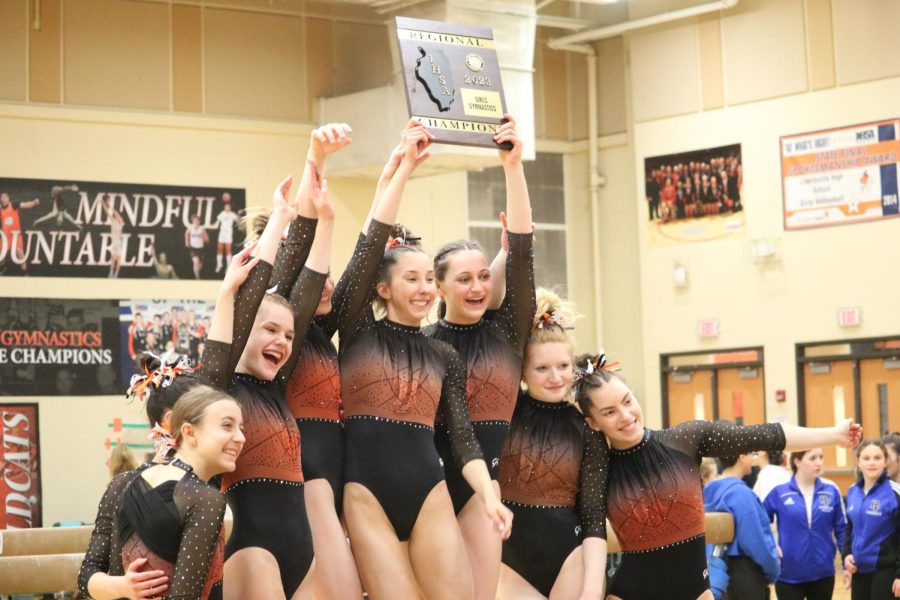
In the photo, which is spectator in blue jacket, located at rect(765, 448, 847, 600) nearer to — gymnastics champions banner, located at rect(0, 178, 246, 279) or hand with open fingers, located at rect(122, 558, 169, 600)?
hand with open fingers, located at rect(122, 558, 169, 600)

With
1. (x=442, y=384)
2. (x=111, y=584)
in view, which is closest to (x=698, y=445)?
(x=442, y=384)

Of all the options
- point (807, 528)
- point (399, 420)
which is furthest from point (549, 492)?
point (807, 528)

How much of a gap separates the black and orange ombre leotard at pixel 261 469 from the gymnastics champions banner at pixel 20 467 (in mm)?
9123

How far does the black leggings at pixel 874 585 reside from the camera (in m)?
8.52

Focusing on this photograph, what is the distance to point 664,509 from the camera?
4906mm

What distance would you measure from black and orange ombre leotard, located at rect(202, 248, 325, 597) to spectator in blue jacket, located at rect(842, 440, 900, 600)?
5.54 m

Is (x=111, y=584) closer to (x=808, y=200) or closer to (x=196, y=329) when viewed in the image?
(x=196, y=329)

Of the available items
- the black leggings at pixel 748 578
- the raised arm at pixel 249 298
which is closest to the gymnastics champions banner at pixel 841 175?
the black leggings at pixel 748 578

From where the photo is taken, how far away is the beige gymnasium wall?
13.8 meters

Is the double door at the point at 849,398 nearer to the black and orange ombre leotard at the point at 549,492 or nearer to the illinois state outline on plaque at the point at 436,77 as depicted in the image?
the black and orange ombre leotard at the point at 549,492

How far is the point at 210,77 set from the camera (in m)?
14.1

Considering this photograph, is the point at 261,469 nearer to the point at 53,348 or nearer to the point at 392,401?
the point at 392,401

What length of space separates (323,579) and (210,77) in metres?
10.5

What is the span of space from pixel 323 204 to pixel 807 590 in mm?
5534
